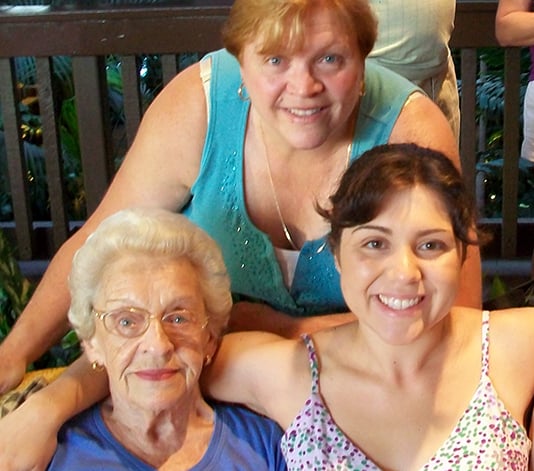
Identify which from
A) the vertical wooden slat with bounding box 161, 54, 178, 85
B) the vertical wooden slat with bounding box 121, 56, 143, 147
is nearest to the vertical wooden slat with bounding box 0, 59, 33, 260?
the vertical wooden slat with bounding box 121, 56, 143, 147

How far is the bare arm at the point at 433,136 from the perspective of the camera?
5.67 ft

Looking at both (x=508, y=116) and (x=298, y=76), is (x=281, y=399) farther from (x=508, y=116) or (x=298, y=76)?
(x=508, y=116)

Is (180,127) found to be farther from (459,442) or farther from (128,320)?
(459,442)

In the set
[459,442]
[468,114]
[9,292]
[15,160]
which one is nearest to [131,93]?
[15,160]

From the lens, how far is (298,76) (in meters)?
1.63

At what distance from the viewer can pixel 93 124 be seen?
3359 millimetres

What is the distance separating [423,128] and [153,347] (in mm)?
667

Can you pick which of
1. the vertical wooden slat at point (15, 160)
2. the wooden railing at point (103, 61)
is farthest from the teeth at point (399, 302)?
the vertical wooden slat at point (15, 160)

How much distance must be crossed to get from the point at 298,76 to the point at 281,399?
0.58 meters

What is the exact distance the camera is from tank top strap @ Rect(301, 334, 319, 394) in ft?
5.37

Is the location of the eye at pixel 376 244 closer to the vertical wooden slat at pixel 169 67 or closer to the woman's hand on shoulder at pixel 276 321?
the woman's hand on shoulder at pixel 276 321

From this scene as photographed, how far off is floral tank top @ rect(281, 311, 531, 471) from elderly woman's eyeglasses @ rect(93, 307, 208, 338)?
10.5 inches

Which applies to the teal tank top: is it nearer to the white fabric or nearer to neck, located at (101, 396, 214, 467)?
neck, located at (101, 396, 214, 467)

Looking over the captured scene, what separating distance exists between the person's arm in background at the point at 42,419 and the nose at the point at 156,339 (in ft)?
0.63
